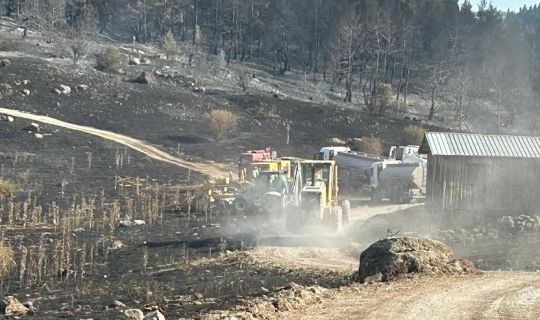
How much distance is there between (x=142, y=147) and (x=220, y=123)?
755 cm

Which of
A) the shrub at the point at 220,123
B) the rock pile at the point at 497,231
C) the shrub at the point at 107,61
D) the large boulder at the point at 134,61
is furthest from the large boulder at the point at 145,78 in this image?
the rock pile at the point at 497,231

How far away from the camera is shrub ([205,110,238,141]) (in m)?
53.9

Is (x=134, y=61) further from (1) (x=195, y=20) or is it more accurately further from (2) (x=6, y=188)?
(2) (x=6, y=188)

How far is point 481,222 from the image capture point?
2988cm

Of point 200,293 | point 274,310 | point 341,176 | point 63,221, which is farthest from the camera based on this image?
point 341,176

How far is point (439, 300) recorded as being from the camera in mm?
15367

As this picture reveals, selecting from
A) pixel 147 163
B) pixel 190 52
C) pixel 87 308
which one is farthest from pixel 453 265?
pixel 190 52

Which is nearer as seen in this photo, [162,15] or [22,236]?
[22,236]

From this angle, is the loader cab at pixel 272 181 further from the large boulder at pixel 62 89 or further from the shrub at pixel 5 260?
the large boulder at pixel 62 89

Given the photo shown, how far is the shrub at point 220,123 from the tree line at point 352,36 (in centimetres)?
3270

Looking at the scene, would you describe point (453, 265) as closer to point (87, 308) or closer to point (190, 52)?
point (87, 308)

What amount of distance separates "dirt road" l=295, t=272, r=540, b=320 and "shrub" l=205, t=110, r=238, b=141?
37.4m

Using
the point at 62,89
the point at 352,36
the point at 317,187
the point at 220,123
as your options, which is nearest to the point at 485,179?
the point at 317,187

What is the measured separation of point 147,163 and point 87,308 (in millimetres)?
28870
